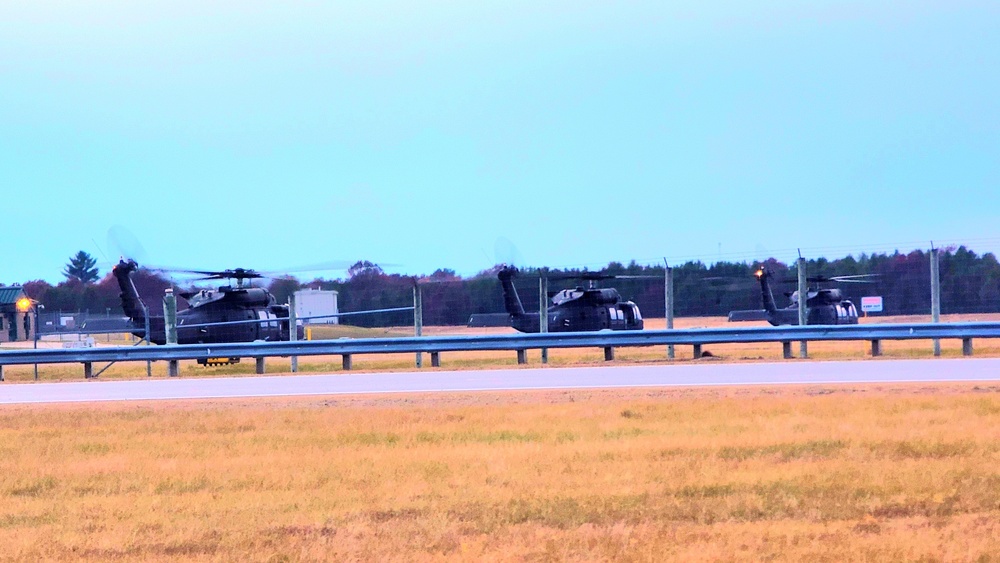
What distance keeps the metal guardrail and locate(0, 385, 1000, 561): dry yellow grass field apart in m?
8.03

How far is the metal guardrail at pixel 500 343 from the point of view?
20.0m

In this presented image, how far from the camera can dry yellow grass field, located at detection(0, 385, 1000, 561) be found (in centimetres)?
551

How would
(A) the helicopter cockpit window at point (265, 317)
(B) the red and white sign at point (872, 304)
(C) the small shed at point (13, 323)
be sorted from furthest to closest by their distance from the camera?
(C) the small shed at point (13, 323) < (B) the red and white sign at point (872, 304) < (A) the helicopter cockpit window at point (265, 317)

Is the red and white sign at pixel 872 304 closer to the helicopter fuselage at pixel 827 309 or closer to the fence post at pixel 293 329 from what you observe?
the helicopter fuselage at pixel 827 309

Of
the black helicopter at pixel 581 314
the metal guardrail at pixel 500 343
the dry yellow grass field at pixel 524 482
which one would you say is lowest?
the dry yellow grass field at pixel 524 482

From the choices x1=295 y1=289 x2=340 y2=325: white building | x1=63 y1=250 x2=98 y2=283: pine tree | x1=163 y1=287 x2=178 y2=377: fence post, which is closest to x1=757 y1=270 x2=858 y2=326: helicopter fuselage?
x1=295 y1=289 x2=340 y2=325: white building

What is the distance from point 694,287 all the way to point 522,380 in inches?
554

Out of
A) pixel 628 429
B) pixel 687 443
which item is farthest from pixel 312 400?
pixel 687 443

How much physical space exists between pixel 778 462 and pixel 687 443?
1.02 metres

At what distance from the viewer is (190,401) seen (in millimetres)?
14648

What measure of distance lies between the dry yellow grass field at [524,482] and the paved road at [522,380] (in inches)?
120

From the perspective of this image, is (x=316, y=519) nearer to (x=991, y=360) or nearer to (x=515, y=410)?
(x=515, y=410)

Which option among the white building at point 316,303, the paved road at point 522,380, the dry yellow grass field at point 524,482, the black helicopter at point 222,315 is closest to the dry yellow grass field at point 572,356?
the black helicopter at point 222,315

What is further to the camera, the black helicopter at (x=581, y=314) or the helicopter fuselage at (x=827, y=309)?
the helicopter fuselage at (x=827, y=309)
